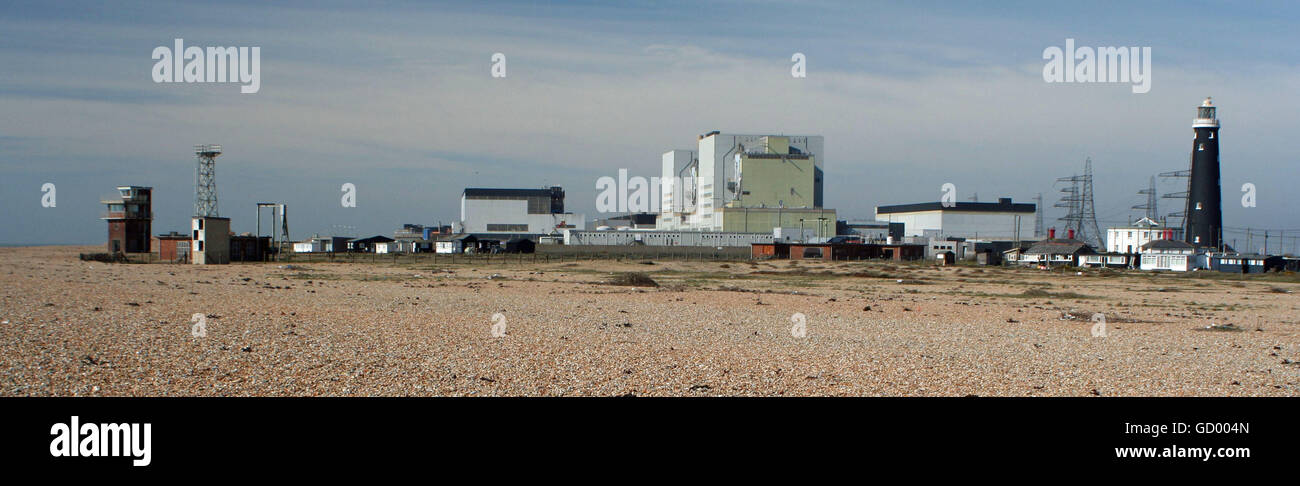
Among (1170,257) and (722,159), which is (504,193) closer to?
(722,159)

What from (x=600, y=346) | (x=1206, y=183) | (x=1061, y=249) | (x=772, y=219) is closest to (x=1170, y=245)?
(x=1061, y=249)

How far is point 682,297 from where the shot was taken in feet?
106

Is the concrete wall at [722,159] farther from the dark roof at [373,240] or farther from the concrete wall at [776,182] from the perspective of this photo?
the dark roof at [373,240]

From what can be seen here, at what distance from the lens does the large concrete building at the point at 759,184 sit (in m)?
116

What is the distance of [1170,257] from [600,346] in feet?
257

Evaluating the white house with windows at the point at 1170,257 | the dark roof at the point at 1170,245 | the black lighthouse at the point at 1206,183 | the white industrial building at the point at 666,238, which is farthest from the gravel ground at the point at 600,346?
the white industrial building at the point at 666,238

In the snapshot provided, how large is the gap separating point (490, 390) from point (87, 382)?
501cm

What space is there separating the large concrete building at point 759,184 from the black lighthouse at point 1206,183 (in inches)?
1602

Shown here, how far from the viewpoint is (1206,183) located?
9325 centimetres

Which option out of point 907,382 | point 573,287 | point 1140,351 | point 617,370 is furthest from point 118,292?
point 1140,351

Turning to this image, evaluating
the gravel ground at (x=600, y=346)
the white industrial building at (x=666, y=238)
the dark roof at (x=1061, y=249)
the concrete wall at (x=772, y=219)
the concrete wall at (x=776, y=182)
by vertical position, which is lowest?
the gravel ground at (x=600, y=346)

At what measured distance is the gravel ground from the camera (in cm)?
1255

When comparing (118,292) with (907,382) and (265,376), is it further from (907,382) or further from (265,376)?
(907,382)

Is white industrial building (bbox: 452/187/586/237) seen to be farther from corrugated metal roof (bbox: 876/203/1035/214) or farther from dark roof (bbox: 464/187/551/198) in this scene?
corrugated metal roof (bbox: 876/203/1035/214)
